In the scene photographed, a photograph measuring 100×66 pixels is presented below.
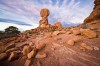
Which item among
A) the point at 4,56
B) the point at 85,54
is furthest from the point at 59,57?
the point at 4,56

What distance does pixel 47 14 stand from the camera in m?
55.3

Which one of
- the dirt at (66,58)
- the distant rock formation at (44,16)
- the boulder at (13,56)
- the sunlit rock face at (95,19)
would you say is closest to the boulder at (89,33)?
the dirt at (66,58)

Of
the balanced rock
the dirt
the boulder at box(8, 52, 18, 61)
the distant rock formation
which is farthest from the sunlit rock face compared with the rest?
the balanced rock

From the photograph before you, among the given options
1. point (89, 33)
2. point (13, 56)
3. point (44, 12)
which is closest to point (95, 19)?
point (89, 33)

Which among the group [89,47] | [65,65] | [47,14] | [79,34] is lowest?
[65,65]

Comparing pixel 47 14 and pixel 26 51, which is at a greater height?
pixel 47 14

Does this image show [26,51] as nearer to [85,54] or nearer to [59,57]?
[59,57]

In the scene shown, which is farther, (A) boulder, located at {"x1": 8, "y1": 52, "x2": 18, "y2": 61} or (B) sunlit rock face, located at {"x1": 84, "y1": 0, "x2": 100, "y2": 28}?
(B) sunlit rock face, located at {"x1": 84, "y1": 0, "x2": 100, "y2": 28}

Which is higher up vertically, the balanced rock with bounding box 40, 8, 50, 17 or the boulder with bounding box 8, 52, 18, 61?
the balanced rock with bounding box 40, 8, 50, 17

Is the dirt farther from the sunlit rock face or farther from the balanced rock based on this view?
the balanced rock

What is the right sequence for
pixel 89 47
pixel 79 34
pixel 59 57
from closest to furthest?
pixel 59 57 < pixel 89 47 < pixel 79 34

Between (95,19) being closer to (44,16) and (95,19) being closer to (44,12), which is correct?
(44,16)

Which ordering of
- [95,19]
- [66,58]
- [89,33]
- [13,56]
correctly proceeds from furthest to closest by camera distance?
[95,19]
[89,33]
[13,56]
[66,58]

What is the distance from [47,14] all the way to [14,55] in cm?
4996
